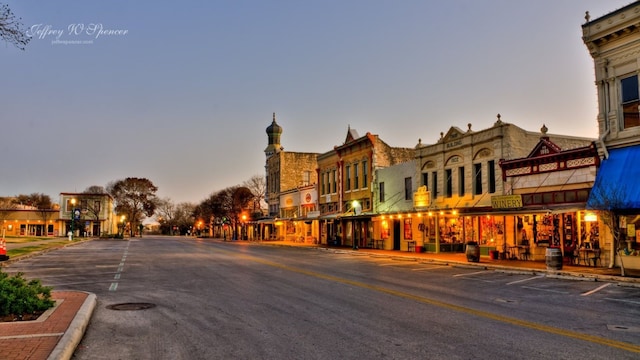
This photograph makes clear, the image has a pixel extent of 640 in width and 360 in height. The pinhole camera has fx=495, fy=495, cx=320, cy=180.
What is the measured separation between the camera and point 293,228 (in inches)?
2467

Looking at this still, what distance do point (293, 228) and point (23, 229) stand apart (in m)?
61.9

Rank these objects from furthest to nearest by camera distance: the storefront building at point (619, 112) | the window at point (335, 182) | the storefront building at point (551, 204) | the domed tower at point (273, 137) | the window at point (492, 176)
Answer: the domed tower at point (273, 137) → the window at point (335, 182) → the window at point (492, 176) → the storefront building at point (551, 204) → the storefront building at point (619, 112)

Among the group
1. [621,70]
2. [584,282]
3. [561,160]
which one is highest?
[621,70]

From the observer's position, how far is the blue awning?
18.5m

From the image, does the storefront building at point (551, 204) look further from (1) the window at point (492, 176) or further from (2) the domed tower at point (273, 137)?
(2) the domed tower at point (273, 137)

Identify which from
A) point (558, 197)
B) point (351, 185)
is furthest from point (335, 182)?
point (558, 197)

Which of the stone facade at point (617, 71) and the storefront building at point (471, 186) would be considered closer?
the stone facade at point (617, 71)

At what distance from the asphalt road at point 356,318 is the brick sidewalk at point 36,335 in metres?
0.51

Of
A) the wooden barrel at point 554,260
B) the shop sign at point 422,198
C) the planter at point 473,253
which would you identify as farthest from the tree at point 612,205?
the shop sign at point 422,198

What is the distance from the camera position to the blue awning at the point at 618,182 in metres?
18.5

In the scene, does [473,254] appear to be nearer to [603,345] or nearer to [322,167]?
[603,345]

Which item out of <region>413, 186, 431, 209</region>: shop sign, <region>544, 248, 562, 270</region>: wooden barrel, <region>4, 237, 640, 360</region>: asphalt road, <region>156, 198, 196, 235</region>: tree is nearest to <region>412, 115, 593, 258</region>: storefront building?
<region>413, 186, 431, 209</region>: shop sign

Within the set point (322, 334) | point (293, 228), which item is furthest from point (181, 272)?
point (293, 228)

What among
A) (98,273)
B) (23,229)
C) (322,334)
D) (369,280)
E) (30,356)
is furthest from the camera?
(23,229)
